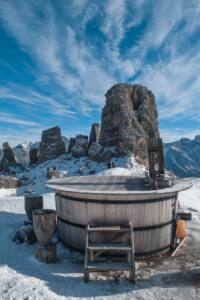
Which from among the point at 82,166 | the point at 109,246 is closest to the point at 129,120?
the point at 82,166

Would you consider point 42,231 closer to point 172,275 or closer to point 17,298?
point 17,298

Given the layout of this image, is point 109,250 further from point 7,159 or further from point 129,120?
point 7,159

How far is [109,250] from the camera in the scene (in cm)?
698

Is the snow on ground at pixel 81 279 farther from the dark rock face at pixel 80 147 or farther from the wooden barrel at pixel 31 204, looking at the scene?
the dark rock face at pixel 80 147

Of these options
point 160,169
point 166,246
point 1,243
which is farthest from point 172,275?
point 1,243

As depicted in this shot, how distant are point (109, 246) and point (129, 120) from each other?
54676mm

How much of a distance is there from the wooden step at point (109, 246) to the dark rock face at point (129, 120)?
48.5 m

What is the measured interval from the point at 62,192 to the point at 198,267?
467 centimetres

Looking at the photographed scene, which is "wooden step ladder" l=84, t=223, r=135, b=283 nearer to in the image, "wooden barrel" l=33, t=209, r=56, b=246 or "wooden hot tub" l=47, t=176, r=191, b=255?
"wooden hot tub" l=47, t=176, r=191, b=255

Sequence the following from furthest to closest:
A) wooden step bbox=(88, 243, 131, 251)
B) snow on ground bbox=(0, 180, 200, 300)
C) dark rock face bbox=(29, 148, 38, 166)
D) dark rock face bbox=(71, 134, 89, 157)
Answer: dark rock face bbox=(29, 148, 38, 166), dark rock face bbox=(71, 134, 89, 157), wooden step bbox=(88, 243, 131, 251), snow on ground bbox=(0, 180, 200, 300)

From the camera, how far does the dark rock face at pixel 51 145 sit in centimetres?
7556

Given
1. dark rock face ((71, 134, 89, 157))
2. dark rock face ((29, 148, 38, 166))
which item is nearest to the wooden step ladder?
dark rock face ((71, 134, 89, 157))

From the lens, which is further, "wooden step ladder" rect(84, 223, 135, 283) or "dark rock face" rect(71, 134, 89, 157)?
"dark rock face" rect(71, 134, 89, 157)

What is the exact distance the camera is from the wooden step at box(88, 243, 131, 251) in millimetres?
6750
